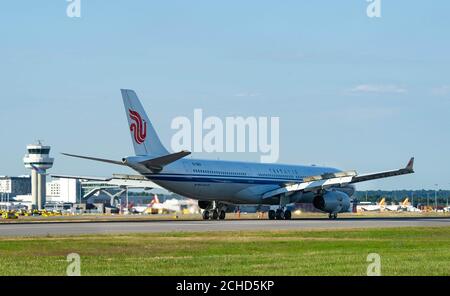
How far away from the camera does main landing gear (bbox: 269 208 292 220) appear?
81438 millimetres

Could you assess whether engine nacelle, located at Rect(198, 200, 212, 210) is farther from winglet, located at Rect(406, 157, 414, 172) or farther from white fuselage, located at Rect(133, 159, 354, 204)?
winglet, located at Rect(406, 157, 414, 172)

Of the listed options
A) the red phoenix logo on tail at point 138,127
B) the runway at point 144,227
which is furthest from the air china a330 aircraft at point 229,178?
the runway at point 144,227

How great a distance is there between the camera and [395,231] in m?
52.9

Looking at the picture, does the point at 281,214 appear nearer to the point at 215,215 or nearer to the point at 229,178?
the point at 215,215

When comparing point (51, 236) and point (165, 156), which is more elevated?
point (165, 156)

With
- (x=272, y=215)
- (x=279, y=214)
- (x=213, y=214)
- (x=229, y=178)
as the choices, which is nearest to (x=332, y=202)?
(x=279, y=214)

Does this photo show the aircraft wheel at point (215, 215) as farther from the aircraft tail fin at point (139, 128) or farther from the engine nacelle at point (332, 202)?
the aircraft tail fin at point (139, 128)

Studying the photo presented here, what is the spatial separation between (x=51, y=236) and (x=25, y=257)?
1444 cm

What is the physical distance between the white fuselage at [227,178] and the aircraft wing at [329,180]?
3.44 ft

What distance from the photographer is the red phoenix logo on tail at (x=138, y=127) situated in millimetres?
72000

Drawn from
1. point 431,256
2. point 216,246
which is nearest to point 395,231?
point 216,246

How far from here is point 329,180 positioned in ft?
265
